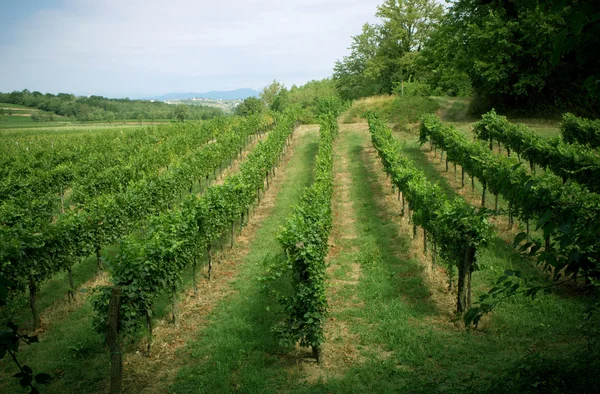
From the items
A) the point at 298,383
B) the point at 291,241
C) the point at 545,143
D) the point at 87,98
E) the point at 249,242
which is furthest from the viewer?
the point at 87,98

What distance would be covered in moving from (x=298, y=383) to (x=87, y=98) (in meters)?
125

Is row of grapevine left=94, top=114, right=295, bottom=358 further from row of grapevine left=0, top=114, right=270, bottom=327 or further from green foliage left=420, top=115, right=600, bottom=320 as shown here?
green foliage left=420, top=115, right=600, bottom=320

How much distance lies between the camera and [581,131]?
22391 mm

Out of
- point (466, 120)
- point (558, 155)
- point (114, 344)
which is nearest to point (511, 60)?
point (466, 120)

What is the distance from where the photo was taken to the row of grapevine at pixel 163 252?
8.75m

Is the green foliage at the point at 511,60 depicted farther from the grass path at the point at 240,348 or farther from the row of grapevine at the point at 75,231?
the grass path at the point at 240,348

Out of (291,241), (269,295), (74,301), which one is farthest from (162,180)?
(291,241)

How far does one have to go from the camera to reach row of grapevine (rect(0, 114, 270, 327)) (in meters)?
10.7

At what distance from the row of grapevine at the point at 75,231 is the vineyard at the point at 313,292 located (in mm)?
58

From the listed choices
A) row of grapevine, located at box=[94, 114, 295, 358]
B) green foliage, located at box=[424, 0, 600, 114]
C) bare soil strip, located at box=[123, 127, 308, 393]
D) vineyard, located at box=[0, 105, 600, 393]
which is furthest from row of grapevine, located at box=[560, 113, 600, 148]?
bare soil strip, located at box=[123, 127, 308, 393]

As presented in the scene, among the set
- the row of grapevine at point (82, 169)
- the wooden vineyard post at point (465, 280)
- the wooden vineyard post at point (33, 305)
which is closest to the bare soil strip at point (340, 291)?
the wooden vineyard post at point (465, 280)

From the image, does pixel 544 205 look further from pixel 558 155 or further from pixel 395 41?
pixel 395 41

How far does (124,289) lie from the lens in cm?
871

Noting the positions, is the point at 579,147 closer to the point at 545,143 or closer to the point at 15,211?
the point at 545,143
